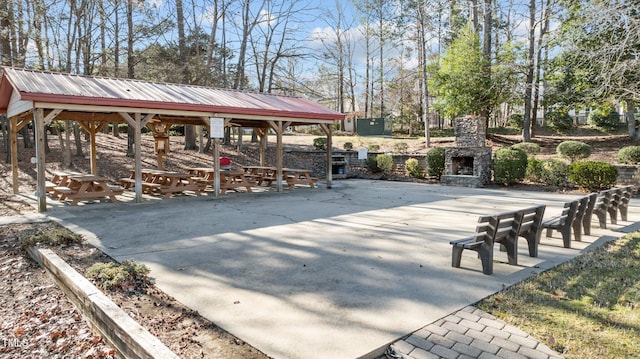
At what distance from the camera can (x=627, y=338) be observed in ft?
9.19

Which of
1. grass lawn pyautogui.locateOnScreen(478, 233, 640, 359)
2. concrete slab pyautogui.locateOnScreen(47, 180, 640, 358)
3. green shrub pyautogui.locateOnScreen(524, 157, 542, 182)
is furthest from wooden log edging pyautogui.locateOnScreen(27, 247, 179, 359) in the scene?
green shrub pyautogui.locateOnScreen(524, 157, 542, 182)

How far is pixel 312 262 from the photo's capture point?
4742mm

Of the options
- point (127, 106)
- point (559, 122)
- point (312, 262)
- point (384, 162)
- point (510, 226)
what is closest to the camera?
point (510, 226)

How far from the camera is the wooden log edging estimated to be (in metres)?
2.49

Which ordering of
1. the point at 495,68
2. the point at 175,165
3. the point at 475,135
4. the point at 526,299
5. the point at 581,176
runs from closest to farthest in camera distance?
the point at 526,299 → the point at 581,176 → the point at 475,135 → the point at 175,165 → the point at 495,68

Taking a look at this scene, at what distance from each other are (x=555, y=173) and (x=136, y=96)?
481 inches

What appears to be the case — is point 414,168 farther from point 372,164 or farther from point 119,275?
point 119,275

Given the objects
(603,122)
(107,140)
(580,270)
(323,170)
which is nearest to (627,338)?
(580,270)

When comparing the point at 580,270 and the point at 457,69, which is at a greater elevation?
the point at 457,69

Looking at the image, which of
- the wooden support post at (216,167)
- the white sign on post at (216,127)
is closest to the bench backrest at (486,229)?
the white sign on post at (216,127)

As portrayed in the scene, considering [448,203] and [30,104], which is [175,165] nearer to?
[30,104]

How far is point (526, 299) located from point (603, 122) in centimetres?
2875

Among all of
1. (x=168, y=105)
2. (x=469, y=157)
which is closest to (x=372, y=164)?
(x=469, y=157)

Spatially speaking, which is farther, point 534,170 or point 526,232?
point 534,170
